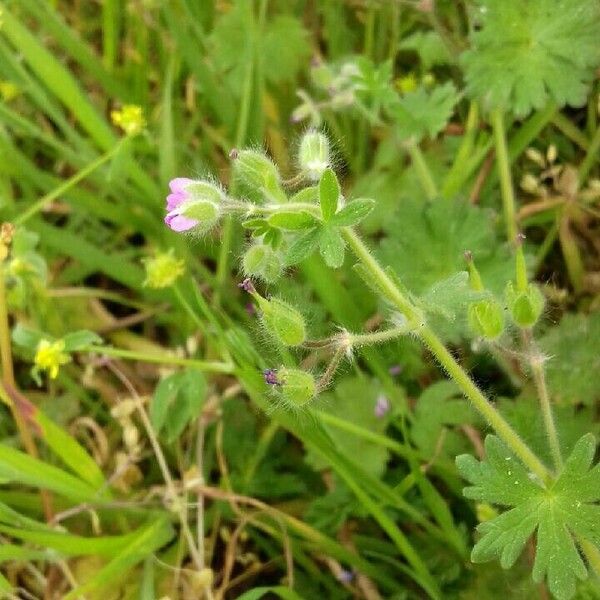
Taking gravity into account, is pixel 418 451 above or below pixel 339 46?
below

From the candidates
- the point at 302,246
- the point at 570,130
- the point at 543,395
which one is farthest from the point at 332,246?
the point at 570,130

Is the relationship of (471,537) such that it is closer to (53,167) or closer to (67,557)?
(67,557)

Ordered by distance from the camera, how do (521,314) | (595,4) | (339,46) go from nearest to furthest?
(521,314)
(595,4)
(339,46)

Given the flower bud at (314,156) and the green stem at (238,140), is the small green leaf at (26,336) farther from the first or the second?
the flower bud at (314,156)

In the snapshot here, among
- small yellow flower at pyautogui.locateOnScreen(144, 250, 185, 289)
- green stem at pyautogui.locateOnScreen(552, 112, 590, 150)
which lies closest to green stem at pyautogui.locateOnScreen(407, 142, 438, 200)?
green stem at pyautogui.locateOnScreen(552, 112, 590, 150)

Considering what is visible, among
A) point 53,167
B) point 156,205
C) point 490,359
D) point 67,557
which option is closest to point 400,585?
point 490,359

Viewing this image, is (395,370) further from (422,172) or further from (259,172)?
(259,172)

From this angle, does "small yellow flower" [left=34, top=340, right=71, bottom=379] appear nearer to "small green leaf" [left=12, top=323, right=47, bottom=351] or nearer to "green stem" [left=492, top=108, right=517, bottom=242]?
"small green leaf" [left=12, top=323, right=47, bottom=351]

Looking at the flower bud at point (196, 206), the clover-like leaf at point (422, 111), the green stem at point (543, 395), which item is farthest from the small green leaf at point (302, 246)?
the clover-like leaf at point (422, 111)
